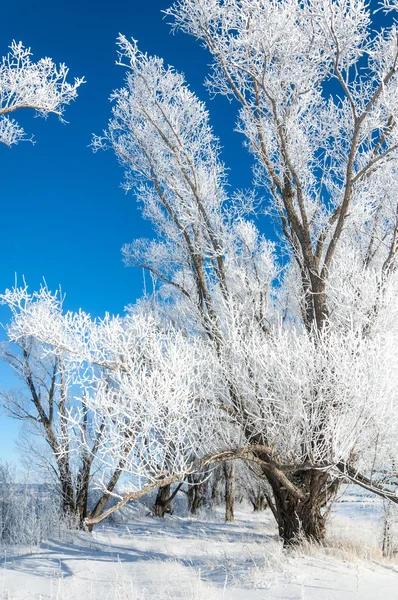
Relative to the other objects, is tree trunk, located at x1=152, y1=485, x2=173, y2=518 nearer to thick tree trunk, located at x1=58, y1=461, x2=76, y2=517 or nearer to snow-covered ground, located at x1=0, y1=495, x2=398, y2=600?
thick tree trunk, located at x1=58, y1=461, x2=76, y2=517

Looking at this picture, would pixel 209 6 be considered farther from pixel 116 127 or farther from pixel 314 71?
pixel 116 127

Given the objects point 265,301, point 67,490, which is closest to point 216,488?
point 67,490

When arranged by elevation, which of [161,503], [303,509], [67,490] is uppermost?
[303,509]

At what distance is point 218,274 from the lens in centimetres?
970

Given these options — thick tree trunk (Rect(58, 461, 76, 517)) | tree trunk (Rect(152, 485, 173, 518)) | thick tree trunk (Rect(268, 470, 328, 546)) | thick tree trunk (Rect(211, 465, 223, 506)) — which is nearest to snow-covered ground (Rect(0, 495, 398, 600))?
thick tree trunk (Rect(268, 470, 328, 546))

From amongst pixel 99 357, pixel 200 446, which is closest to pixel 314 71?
pixel 99 357

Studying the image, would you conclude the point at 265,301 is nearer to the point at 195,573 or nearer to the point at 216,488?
the point at 195,573

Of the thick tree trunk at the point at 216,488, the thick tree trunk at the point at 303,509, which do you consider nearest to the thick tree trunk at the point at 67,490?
the thick tree trunk at the point at 303,509

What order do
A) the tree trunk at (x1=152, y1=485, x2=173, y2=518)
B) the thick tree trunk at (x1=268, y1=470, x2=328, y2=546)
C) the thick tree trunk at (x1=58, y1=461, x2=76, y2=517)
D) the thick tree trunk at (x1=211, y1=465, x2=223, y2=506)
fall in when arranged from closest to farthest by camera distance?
the thick tree trunk at (x1=268, y1=470, x2=328, y2=546) < the thick tree trunk at (x1=58, y1=461, x2=76, y2=517) < the tree trunk at (x1=152, y1=485, x2=173, y2=518) < the thick tree trunk at (x1=211, y1=465, x2=223, y2=506)

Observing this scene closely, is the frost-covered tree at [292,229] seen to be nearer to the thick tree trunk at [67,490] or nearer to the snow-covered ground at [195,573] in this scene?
the snow-covered ground at [195,573]

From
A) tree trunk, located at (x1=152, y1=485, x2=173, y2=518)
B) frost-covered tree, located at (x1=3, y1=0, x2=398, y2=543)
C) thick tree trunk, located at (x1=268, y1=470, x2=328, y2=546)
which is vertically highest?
frost-covered tree, located at (x1=3, y1=0, x2=398, y2=543)

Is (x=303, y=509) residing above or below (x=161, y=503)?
above

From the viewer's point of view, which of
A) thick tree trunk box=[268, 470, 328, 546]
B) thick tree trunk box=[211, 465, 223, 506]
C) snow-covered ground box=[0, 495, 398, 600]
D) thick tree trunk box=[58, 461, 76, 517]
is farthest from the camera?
thick tree trunk box=[211, 465, 223, 506]

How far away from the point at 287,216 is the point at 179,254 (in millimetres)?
2385
